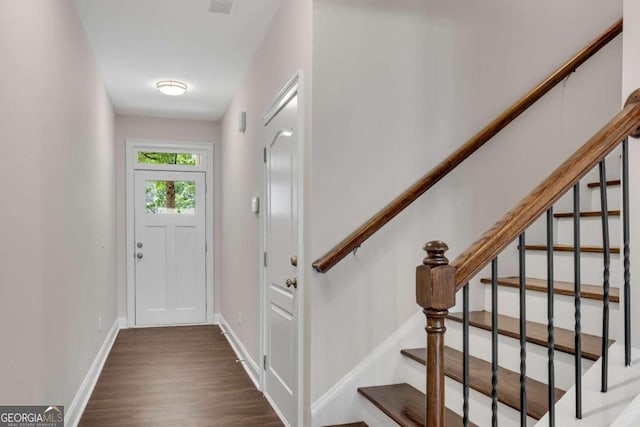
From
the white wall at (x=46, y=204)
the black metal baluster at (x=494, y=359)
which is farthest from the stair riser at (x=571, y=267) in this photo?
the white wall at (x=46, y=204)

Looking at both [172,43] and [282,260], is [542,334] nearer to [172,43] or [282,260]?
[282,260]

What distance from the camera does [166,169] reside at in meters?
6.30

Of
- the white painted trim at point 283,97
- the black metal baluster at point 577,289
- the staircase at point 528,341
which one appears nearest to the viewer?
the black metal baluster at point 577,289

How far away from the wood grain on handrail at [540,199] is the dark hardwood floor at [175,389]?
2.19 metres

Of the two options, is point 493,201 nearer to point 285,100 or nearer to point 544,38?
point 544,38

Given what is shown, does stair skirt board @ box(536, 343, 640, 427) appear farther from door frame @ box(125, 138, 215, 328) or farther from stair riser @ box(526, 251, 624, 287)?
door frame @ box(125, 138, 215, 328)

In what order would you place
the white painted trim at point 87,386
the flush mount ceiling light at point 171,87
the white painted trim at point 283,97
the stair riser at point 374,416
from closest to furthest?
the stair riser at point 374,416, the white painted trim at point 283,97, the white painted trim at point 87,386, the flush mount ceiling light at point 171,87

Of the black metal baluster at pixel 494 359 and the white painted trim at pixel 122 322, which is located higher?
the black metal baluster at pixel 494 359

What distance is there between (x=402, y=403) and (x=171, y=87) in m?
3.74

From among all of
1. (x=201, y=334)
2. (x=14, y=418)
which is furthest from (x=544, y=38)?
(x=201, y=334)

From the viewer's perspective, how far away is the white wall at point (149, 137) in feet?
19.9

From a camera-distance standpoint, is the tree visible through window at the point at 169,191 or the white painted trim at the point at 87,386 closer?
the white painted trim at the point at 87,386

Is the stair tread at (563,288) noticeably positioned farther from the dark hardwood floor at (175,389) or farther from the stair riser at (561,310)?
the dark hardwood floor at (175,389)

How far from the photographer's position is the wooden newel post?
51.7 inches
